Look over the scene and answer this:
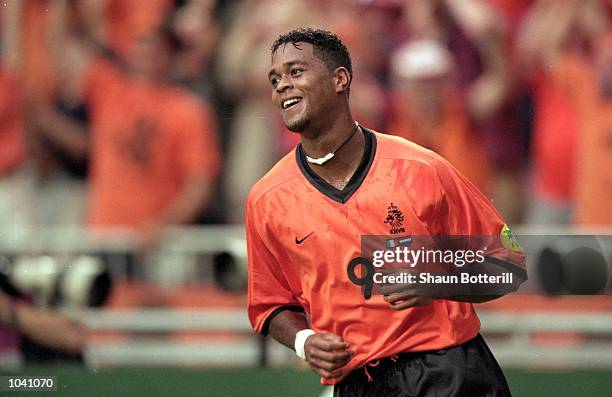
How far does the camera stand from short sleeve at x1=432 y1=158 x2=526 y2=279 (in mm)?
3975

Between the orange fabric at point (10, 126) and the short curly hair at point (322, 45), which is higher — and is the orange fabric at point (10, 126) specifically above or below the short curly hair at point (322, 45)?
above

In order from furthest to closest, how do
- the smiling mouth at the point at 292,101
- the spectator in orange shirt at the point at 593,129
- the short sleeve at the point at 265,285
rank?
the spectator in orange shirt at the point at 593,129 < the short sleeve at the point at 265,285 < the smiling mouth at the point at 292,101

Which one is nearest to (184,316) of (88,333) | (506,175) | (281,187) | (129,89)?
(88,333)

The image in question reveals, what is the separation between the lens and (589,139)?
6.66m

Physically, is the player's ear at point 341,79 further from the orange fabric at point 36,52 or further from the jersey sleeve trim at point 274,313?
the orange fabric at point 36,52

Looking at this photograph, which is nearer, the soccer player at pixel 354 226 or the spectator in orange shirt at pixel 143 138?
the soccer player at pixel 354 226

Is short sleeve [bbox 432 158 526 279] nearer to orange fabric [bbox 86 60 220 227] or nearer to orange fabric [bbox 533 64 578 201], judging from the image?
orange fabric [bbox 533 64 578 201]

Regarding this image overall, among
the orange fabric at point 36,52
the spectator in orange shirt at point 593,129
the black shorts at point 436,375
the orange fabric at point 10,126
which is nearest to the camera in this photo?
the black shorts at point 436,375

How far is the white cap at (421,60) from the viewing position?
670 cm

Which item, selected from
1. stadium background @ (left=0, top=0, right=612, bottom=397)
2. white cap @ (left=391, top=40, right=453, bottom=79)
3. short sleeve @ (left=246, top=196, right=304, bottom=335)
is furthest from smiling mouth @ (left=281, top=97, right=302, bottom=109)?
white cap @ (left=391, top=40, right=453, bottom=79)

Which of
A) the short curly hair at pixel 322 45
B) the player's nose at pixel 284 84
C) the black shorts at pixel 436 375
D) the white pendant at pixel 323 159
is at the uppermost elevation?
the short curly hair at pixel 322 45

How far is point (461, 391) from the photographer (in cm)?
389

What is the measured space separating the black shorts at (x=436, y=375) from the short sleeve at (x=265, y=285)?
38cm

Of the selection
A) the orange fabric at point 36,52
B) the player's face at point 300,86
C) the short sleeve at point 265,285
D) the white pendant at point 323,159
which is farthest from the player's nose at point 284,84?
the orange fabric at point 36,52
